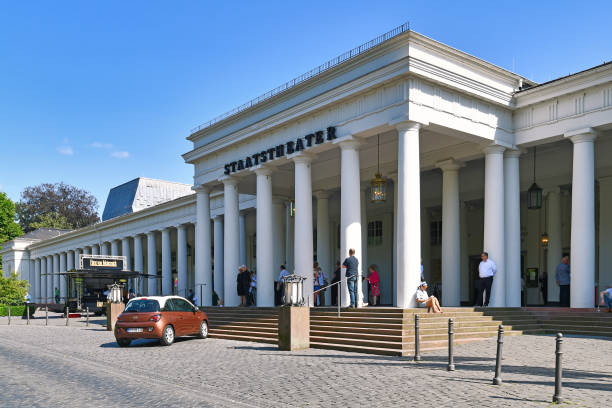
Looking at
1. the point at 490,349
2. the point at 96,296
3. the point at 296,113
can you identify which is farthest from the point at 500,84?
the point at 96,296

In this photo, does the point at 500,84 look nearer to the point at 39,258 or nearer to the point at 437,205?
the point at 437,205

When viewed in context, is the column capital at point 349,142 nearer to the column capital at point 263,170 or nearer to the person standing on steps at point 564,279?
the column capital at point 263,170

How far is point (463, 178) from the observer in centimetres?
2722

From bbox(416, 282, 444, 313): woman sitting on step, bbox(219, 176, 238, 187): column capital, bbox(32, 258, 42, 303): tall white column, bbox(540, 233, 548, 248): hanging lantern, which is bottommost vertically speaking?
bbox(32, 258, 42, 303): tall white column

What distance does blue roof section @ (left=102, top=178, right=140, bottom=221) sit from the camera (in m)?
70.1

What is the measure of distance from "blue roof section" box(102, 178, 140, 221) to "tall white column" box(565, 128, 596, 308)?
58.5 m

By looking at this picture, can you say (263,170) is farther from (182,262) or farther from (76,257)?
(76,257)

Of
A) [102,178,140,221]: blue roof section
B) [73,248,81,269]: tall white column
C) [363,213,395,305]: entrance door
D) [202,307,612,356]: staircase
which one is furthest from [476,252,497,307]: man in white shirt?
[102,178,140,221]: blue roof section

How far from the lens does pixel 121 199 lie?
73375 mm

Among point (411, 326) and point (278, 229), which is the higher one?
point (278, 229)

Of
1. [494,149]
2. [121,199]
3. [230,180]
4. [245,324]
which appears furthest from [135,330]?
[121,199]

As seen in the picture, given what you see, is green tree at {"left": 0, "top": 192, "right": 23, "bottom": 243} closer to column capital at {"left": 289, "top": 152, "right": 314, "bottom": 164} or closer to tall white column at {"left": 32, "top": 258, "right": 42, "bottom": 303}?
tall white column at {"left": 32, "top": 258, "right": 42, "bottom": 303}

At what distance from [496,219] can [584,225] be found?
2.63m

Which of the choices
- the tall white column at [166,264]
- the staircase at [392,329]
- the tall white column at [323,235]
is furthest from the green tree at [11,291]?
the staircase at [392,329]
